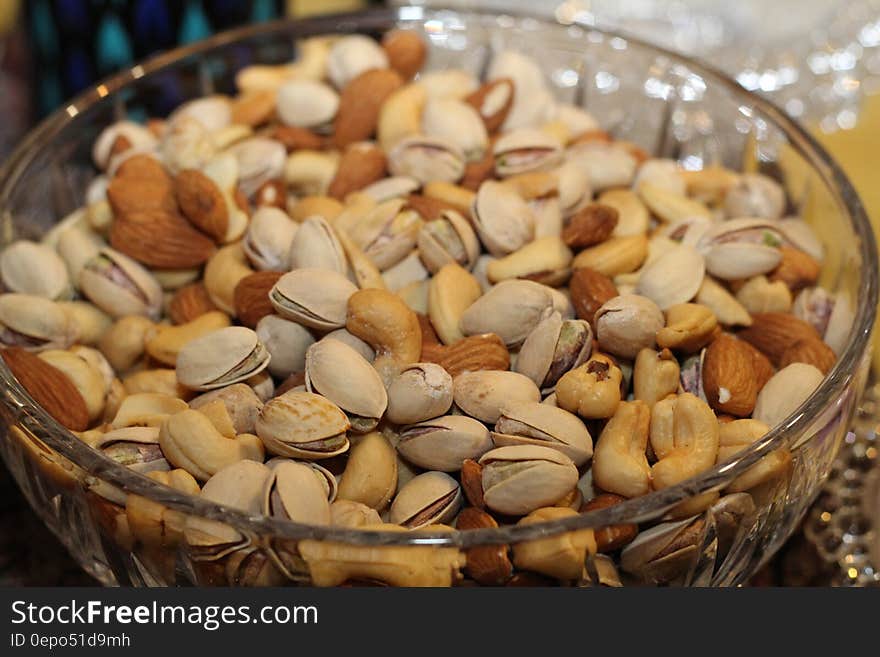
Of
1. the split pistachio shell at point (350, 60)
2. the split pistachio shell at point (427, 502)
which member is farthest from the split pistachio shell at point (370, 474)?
the split pistachio shell at point (350, 60)

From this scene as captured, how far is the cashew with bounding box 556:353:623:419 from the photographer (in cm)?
33

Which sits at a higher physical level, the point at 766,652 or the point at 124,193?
the point at 124,193

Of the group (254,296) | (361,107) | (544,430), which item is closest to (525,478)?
(544,430)

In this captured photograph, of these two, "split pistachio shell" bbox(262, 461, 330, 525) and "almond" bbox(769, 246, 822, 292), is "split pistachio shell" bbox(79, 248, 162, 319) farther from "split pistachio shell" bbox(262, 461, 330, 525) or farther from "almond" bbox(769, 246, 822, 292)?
"almond" bbox(769, 246, 822, 292)

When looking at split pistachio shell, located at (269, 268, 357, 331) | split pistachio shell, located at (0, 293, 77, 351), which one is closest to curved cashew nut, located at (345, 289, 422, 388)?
split pistachio shell, located at (269, 268, 357, 331)

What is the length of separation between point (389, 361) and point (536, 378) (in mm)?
46

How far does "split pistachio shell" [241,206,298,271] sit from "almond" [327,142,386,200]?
37 millimetres

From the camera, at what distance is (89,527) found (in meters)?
0.33

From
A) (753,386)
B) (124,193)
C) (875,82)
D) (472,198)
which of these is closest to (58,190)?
(124,193)

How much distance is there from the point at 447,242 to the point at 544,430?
0.31 feet

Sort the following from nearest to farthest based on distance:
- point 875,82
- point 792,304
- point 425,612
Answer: point 425,612
point 792,304
point 875,82

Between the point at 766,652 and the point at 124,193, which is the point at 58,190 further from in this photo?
the point at 766,652

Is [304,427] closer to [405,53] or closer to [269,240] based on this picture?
[269,240]

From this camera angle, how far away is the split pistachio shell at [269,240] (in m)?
0.40
